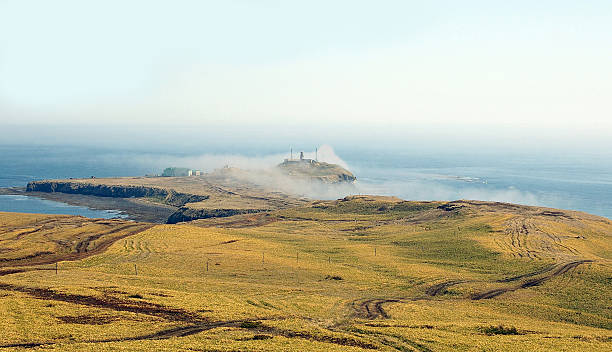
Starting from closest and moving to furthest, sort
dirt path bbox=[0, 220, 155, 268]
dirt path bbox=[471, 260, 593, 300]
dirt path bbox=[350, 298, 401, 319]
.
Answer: dirt path bbox=[350, 298, 401, 319], dirt path bbox=[471, 260, 593, 300], dirt path bbox=[0, 220, 155, 268]

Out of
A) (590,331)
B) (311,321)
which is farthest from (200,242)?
(590,331)

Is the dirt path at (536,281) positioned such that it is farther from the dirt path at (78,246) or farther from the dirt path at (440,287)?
the dirt path at (78,246)

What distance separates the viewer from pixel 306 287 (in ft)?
298

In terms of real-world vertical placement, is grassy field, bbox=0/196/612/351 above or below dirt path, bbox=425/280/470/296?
above

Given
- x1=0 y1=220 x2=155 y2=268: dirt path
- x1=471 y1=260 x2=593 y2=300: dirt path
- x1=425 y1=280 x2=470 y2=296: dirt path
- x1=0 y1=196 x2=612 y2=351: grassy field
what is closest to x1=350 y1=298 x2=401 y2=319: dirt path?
x1=0 y1=196 x2=612 y2=351: grassy field

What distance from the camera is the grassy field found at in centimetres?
5322

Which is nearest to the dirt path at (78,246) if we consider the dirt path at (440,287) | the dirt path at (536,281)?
the dirt path at (440,287)

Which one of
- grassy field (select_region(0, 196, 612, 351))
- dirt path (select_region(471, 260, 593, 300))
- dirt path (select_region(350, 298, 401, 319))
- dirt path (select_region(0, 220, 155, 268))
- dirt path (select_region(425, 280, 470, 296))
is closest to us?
grassy field (select_region(0, 196, 612, 351))

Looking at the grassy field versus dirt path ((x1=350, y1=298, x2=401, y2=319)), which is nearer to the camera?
the grassy field

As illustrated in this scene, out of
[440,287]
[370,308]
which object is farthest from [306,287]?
[440,287]

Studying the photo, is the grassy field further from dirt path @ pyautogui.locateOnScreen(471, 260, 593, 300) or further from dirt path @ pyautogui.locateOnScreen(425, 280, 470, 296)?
dirt path @ pyautogui.locateOnScreen(471, 260, 593, 300)

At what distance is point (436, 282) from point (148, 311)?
61104mm

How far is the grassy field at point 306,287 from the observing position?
5322 centimetres

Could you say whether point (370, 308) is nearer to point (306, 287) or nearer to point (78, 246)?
point (306, 287)
